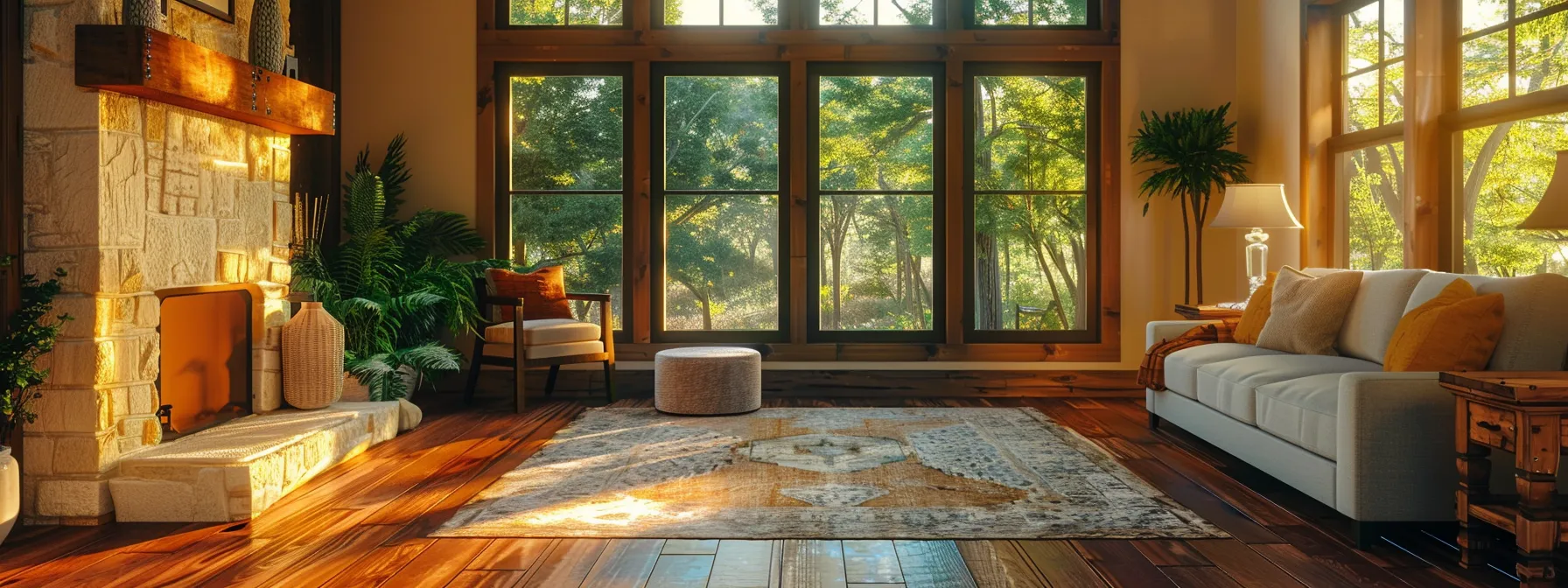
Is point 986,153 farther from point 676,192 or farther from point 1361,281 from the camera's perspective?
point 1361,281

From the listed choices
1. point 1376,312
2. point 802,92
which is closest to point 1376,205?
point 1376,312

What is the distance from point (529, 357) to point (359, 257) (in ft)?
3.58

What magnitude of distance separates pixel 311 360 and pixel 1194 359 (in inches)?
156

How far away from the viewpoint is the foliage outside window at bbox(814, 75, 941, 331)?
6766 mm

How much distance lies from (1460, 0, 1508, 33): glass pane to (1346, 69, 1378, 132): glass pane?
0.79 metres

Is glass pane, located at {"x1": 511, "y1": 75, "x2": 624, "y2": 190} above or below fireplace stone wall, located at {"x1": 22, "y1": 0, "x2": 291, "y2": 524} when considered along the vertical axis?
above

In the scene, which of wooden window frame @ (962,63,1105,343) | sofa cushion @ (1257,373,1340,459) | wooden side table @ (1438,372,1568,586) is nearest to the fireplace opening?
sofa cushion @ (1257,373,1340,459)

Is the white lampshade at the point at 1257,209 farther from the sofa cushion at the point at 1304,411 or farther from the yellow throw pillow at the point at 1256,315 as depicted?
the sofa cushion at the point at 1304,411

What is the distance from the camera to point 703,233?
6.79m

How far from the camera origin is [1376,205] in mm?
5500

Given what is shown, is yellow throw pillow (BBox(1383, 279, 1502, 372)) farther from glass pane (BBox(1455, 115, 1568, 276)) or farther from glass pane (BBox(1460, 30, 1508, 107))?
glass pane (BBox(1460, 30, 1508, 107))

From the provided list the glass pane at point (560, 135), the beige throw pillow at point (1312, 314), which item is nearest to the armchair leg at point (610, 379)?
the glass pane at point (560, 135)

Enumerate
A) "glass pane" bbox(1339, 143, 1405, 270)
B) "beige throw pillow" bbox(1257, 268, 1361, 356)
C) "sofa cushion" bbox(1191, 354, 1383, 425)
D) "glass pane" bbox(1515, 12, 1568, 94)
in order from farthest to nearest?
"glass pane" bbox(1339, 143, 1405, 270) < "beige throw pillow" bbox(1257, 268, 1361, 356) < "glass pane" bbox(1515, 12, 1568, 94) < "sofa cushion" bbox(1191, 354, 1383, 425)

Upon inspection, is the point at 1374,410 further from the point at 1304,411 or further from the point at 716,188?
the point at 716,188
